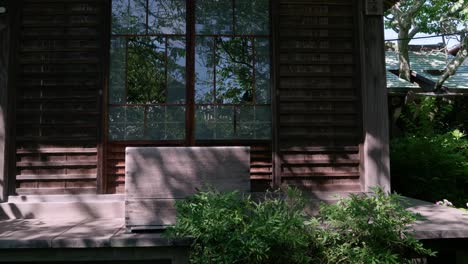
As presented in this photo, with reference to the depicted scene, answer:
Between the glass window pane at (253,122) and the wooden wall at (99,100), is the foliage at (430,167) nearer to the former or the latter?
the wooden wall at (99,100)

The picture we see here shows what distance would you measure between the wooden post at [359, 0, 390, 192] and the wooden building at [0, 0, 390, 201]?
1cm

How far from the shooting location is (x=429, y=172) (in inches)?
290

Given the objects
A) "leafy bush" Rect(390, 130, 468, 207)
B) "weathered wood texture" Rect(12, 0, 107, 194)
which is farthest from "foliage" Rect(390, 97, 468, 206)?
"weathered wood texture" Rect(12, 0, 107, 194)

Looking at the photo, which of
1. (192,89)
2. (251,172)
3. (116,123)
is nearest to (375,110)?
(251,172)

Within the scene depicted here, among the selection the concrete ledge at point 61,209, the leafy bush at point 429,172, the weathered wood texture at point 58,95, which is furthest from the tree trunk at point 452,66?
the concrete ledge at point 61,209

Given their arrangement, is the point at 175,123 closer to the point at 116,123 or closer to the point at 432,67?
the point at 116,123

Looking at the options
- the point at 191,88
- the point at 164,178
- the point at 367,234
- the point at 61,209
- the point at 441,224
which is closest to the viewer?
the point at 367,234

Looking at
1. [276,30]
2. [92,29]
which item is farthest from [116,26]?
[276,30]

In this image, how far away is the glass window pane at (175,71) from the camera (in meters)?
5.28

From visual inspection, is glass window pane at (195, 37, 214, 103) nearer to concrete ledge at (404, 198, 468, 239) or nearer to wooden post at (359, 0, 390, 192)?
wooden post at (359, 0, 390, 192)

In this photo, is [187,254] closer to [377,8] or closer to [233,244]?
[233,244]

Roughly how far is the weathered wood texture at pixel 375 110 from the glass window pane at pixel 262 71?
1209mm

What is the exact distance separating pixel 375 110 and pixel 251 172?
5.70 feet

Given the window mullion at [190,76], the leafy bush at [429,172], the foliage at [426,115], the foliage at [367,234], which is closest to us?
the foliage at [367,234]
